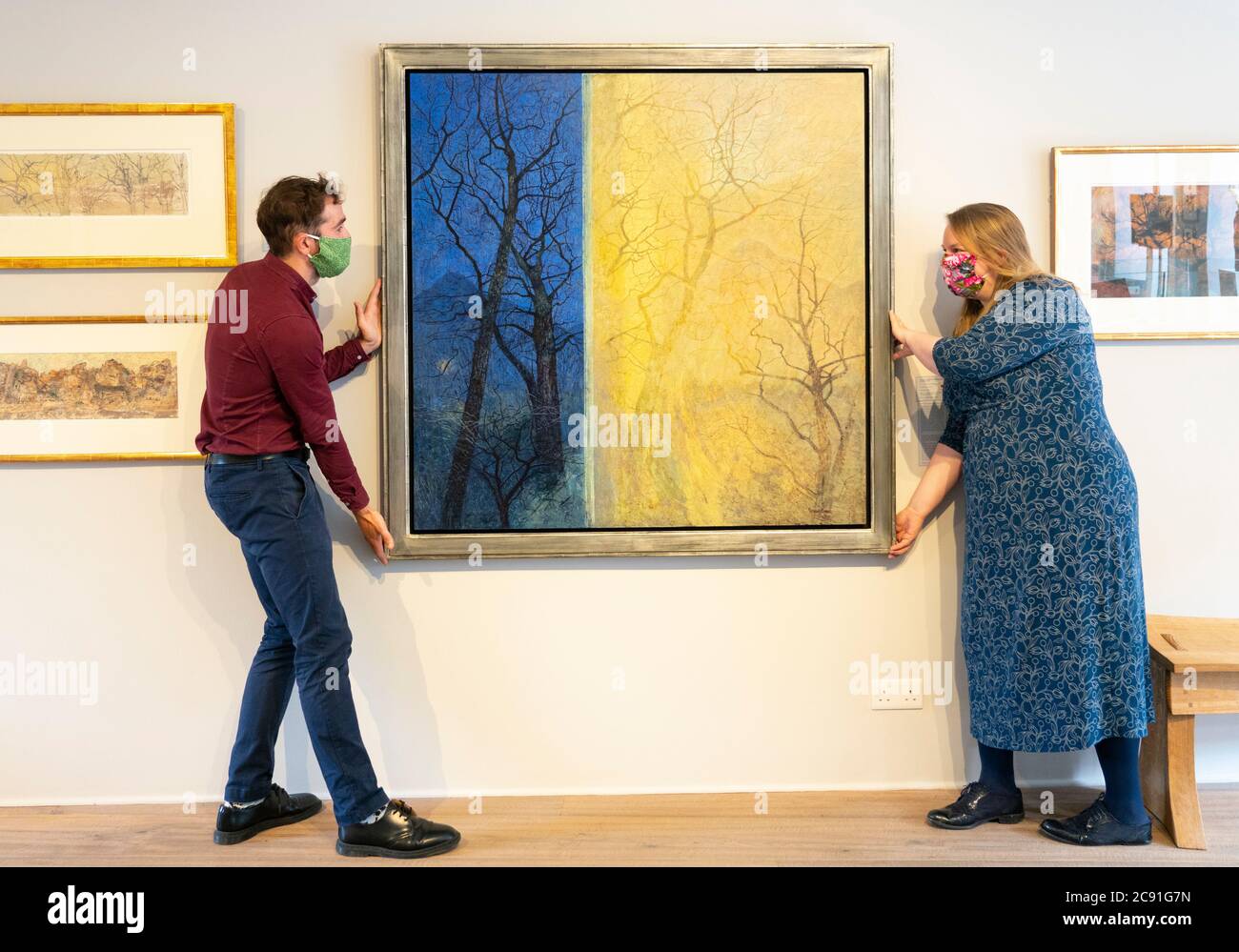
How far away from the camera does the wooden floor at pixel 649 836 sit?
6.92ft

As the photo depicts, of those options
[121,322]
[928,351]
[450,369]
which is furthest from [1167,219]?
[121,322]

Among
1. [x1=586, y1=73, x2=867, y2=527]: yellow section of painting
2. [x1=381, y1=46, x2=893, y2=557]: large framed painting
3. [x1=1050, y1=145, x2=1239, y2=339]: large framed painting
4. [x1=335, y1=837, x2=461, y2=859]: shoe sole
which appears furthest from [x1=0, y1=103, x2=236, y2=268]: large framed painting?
[x1=1050, y1=145, x2=1239, y2=339]: large framed painting

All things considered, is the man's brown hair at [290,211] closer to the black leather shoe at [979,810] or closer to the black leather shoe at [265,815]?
the black leather shoe at [265,815]

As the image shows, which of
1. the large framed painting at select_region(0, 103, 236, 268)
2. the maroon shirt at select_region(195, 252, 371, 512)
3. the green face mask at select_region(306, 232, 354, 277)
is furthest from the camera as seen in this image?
the large framed painting at select_region(0, 103, 236, 268)

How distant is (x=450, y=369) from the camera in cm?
240

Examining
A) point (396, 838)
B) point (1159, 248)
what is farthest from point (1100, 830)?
point (396, 838)

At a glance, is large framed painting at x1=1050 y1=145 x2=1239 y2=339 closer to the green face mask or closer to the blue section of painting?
the blue section of painting

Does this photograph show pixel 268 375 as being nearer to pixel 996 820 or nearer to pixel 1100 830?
pixel 996 820

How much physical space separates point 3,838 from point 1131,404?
9.78 ft

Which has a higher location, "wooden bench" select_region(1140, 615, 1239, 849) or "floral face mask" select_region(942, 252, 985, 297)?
"floral face mask" select_region(942, 252, 985, 297)

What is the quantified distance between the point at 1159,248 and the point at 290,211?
216cm

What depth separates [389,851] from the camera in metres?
2.11

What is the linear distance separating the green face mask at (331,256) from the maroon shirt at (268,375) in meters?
0.07

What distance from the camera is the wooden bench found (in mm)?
2121
